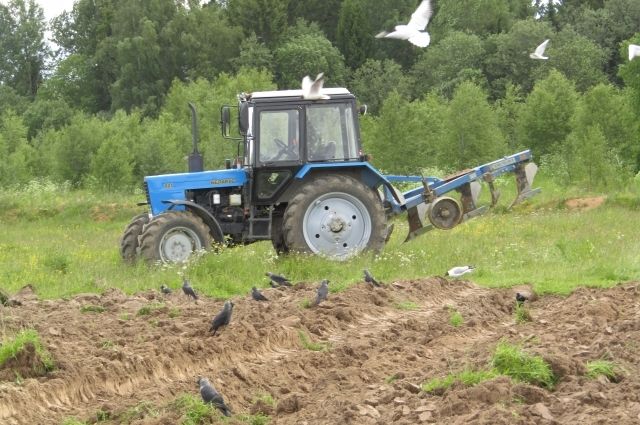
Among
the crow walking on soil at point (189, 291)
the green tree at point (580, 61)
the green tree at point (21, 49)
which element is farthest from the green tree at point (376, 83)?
the crow walking on soil at point (189, 291)

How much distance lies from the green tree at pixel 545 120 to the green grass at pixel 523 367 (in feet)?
111

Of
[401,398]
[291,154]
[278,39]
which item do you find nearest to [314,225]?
[291,154]

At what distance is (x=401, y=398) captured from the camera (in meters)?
7.64

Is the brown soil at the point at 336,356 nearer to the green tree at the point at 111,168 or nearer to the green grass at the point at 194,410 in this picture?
the green grass at the point at 194,410

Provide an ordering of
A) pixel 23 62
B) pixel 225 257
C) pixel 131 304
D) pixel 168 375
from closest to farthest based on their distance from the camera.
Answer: pixel 168 375 → pixel 131 304 → pixel 225 257 → pixel 23 62

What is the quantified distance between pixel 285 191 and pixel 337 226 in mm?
905

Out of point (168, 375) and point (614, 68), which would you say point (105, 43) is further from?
point (168, 375)

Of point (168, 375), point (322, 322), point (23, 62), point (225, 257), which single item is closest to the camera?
point (168, 375)

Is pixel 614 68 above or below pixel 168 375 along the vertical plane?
above

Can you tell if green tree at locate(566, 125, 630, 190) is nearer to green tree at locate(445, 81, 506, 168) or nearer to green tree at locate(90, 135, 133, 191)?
green tree at locate(445, 81, 506, 168)

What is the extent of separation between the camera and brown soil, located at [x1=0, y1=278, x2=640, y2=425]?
285 inches

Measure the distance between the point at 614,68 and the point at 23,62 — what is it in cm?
4427

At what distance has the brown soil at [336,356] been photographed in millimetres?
7246

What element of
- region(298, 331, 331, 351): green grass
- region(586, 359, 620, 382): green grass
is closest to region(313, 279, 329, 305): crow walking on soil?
region(298, 331, 331, 351): green grass
